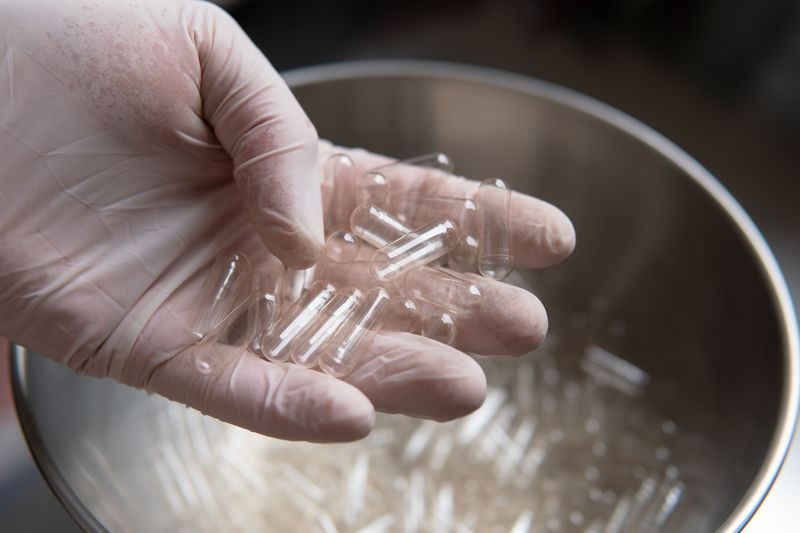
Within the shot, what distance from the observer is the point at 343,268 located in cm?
112

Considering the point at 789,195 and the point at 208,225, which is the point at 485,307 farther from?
the point at 789,195

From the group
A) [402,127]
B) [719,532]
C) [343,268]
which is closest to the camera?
[719,532]

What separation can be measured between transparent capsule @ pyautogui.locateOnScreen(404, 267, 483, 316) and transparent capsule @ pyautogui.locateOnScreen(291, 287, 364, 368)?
95mm

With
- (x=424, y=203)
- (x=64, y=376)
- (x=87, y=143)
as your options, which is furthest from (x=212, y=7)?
(x=64, y=376)

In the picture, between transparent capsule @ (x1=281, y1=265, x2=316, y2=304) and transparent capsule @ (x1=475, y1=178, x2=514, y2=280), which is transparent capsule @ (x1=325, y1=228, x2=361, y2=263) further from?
transparent capsule @ (x1=475, y1=178, x2=514, y2=280)

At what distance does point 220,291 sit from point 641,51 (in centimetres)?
146

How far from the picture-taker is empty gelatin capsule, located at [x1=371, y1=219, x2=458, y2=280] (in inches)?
40.8

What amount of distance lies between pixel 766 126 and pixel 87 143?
1.62 m

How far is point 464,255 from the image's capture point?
3.60 feet

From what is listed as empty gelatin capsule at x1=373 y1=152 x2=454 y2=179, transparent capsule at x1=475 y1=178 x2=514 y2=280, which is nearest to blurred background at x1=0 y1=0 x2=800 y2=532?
empty gelatin capsule at x1=373 y1=152 x2=454 y2=179

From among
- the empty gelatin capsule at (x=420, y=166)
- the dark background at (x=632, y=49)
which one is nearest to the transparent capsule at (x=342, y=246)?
the empty gelatin capsule at (x=420, y=166)

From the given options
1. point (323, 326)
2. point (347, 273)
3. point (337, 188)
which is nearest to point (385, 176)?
point (337, 188)

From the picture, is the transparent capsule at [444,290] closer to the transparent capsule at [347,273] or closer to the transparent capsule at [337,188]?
the transparent capsule at [347,273]

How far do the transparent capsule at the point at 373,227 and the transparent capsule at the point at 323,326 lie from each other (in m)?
0.10
